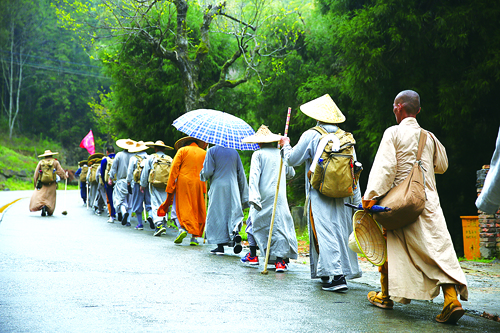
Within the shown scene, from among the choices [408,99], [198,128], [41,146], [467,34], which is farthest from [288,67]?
[41,146]

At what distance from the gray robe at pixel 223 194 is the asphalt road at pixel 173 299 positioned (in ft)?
1.76

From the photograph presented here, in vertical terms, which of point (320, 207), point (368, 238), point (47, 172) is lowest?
point (368, 238)

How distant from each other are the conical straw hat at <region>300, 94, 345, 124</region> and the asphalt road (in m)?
2.10

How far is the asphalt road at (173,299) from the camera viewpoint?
4.45 metres

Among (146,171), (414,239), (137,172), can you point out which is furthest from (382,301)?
(137,172)

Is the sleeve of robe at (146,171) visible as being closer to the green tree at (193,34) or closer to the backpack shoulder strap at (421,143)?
the green tree at (193,34)

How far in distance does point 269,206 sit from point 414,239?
3.55 meters

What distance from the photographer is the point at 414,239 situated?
4.99 meters

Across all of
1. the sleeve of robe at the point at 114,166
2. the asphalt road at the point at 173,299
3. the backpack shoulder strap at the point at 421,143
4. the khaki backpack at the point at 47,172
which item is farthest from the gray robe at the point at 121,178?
the backpack shoulder strap at the point at 421,143

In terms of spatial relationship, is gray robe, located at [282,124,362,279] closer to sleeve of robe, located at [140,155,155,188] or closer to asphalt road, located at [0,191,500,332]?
asphalt road, located at [0,191,500,332]

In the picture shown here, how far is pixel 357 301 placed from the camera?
18.9ft

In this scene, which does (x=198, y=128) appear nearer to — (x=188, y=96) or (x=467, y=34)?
(x=467, y=34)

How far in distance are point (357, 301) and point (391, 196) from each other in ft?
4.47

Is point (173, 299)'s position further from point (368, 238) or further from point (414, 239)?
point (414, 239)
